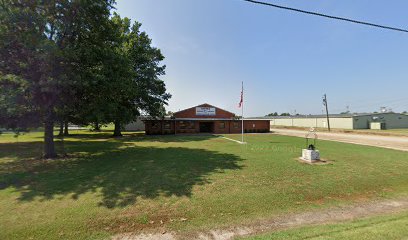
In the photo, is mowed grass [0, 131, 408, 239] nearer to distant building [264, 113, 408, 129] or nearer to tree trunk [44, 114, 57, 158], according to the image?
tree trunk [44, 114, 57, 158]

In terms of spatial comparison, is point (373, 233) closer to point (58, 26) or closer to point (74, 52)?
point (74, 52)

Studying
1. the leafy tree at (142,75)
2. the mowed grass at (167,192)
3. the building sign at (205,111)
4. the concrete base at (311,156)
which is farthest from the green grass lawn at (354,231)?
the building sign at (205,111)

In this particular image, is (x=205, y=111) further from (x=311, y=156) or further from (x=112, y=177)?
(x=112, y=177)

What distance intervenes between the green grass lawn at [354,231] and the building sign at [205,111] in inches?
1357

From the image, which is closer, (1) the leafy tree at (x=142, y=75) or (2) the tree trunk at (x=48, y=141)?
(2) the tree trunk at (x=48, y=141)

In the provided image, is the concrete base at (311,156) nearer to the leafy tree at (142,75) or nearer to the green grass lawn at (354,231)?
the green grass lawn at (354,231)

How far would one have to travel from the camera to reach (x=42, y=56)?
9609 mm

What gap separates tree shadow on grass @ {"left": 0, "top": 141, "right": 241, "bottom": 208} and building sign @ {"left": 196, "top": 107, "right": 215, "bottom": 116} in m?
27.4

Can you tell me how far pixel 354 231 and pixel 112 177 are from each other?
8.02m

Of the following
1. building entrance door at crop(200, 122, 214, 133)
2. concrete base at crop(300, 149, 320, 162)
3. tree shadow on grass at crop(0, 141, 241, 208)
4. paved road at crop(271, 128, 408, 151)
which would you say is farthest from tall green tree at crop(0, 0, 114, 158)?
building entrance door at crop(200, 122, 214, 133)

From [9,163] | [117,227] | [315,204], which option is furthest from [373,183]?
[9,163]

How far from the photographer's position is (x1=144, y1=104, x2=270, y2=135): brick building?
3659 cm

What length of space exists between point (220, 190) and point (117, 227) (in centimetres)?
342

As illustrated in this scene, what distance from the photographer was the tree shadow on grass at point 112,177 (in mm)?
6930
